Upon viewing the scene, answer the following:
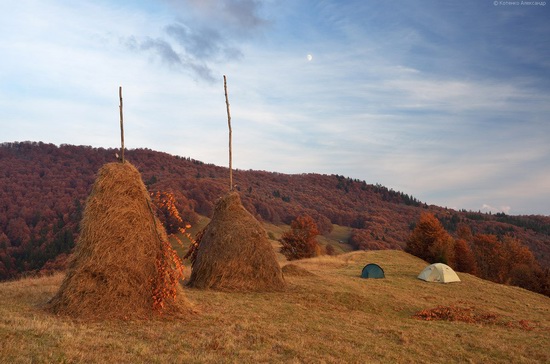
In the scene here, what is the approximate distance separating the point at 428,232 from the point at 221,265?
178 ft

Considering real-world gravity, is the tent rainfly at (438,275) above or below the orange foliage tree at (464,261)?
above

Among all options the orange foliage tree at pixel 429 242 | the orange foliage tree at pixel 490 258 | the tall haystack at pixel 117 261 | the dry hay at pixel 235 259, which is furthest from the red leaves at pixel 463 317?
the orange foliage tree at pixel 490 258

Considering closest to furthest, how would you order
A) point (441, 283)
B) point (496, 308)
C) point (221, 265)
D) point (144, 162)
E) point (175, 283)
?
point (175, 283), point (221, 265), point (496, 308), point (441, 283), point (144, 162)

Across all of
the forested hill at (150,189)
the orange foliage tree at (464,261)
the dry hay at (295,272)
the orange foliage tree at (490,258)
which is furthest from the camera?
the forested hill at (150,189)

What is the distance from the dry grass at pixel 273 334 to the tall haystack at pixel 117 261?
713 mm

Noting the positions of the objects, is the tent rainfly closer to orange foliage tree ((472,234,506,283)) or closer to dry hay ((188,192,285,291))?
dry hay ((188,192,285,291))

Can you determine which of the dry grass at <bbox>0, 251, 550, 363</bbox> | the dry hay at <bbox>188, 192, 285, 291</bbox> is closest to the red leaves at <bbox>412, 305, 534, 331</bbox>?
the dry grass at <bbox>0, 251, 550, 363</bbox>

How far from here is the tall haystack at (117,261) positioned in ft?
37.7

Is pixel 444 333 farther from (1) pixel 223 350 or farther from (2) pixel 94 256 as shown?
(2) pixel 94 256

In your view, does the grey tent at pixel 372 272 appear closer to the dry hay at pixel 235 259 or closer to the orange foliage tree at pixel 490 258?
the dry hay at pixel 235 259

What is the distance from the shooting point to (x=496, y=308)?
83.8 ft

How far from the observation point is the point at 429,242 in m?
64.6

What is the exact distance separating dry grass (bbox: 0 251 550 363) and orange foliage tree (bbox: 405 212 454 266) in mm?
40778

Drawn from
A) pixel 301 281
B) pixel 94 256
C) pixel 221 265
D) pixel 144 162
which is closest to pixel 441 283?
pixel 301 281
